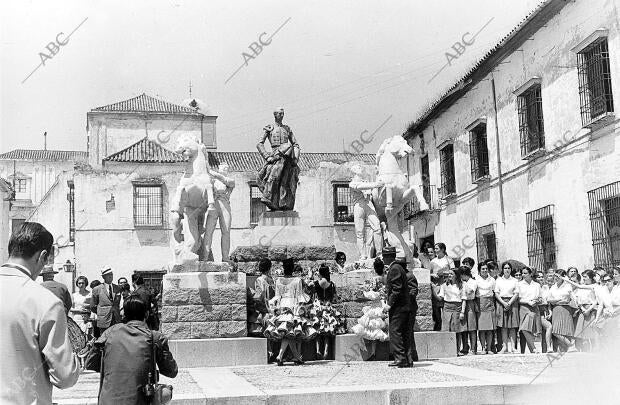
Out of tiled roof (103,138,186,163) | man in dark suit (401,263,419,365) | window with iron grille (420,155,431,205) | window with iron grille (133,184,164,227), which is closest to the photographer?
man in dark suit (401,263,419,365)

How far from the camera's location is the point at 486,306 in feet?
36.1

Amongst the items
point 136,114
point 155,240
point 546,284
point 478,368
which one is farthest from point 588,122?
point 136,114

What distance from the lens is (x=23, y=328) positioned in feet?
9.34

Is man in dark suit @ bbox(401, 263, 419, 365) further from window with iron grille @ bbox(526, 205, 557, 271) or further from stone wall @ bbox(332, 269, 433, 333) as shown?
window with iron grille @ bbox(526, 205, 557, 271)

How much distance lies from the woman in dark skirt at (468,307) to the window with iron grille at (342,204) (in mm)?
20727

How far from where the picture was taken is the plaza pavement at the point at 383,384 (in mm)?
6656

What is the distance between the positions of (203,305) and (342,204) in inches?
899

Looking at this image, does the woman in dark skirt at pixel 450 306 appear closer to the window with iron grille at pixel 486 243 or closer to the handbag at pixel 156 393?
the handbag at pixel 156 393

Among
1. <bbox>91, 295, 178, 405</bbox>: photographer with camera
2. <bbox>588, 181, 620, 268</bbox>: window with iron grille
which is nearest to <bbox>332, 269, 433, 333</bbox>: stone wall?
<bbox>588, 181, 620, 268</bbox>: window with iron grille

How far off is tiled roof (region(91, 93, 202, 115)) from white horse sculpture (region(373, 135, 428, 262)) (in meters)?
27.4

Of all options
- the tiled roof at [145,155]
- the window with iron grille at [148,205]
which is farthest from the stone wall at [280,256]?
the tiled roof at [145,155]

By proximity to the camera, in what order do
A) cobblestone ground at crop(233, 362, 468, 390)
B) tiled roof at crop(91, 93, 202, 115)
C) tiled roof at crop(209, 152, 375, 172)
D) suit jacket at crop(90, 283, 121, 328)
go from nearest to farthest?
cobblestone ground at crop(233, 362, 468, 390), suit jacket at crop(90, 283, 121, 328), tiled roof at crop(209, 152, 375, 172), tiled roof at crop(91, 93, 202, 115)

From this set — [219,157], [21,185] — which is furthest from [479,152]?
[21,185]

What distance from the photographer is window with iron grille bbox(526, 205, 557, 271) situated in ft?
56.2
